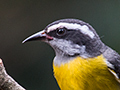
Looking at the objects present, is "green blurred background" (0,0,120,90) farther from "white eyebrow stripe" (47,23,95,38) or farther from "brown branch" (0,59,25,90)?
"brown branch" (0,59,25,90)

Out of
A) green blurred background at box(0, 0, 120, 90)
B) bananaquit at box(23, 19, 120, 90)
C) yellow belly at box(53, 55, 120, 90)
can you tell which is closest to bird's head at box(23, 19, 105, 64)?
bananaquit at box(23, 19, 120, 90)

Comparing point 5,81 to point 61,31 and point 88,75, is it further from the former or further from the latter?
point 88,75

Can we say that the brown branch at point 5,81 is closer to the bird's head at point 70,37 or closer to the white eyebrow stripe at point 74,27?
the bird's head at point 70,37

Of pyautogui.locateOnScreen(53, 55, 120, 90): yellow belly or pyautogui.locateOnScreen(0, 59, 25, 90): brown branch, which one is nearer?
pyautogui.locateOnScreen(0, 59, 25, 90): brown branch

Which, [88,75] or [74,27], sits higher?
[74,27]

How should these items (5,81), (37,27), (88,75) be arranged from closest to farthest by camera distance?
(5,81)
(88,75)
(37,27)

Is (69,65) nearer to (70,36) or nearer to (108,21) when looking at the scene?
(70,36)

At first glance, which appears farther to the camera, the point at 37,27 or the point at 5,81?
the point at 37,27

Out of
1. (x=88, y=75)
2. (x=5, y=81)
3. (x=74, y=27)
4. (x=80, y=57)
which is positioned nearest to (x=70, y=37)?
(x=74, y=27)
